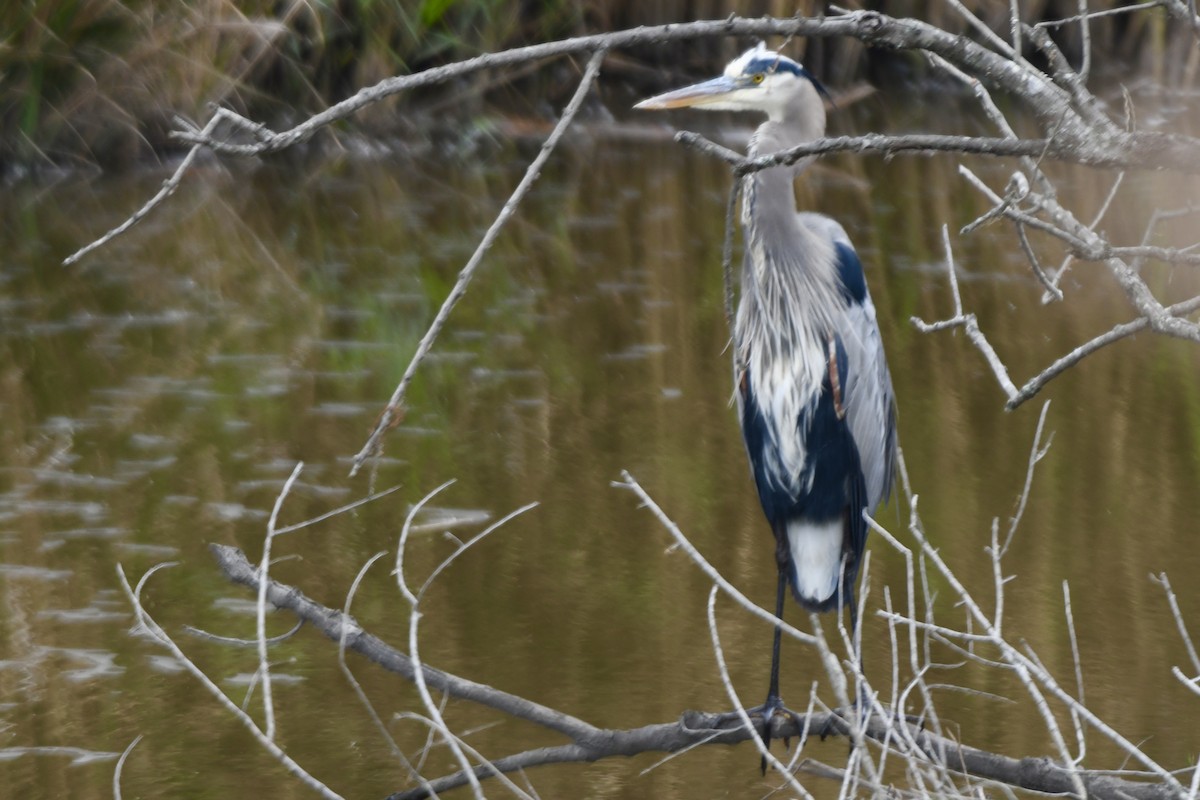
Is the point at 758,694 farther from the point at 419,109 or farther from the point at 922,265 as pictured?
the point at 419,109

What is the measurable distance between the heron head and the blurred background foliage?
4654 mm

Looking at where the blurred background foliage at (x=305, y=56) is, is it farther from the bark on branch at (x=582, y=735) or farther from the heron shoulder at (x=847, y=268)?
the bark on branch at (x=582, y=735)

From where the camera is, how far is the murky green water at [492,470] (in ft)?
11.9

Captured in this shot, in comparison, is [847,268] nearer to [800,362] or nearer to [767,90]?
[800,362]

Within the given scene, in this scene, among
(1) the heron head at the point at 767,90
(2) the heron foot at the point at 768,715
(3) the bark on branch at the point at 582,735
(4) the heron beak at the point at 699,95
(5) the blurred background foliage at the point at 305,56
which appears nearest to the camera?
(3) the bark on branch at the point at 582,735

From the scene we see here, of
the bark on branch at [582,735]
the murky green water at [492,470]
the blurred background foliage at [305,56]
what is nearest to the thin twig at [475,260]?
the bark on branch at [582,735]

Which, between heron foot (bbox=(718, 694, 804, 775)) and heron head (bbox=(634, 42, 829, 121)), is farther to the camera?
heron head (bbox=(634, 42, 829, 121))

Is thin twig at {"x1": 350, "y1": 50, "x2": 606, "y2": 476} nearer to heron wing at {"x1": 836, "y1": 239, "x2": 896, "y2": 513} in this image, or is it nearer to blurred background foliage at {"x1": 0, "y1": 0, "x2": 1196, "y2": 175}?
heron wing at {"x1": 836, "y1": 239, "x2": 896, "y2": 513}

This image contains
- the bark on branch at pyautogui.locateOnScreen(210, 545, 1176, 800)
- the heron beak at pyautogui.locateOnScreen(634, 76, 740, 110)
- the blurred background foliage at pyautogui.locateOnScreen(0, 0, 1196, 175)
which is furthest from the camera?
the blurred background foliage at pyautogui.locateOnScreen(0, 0, 1196, 175)

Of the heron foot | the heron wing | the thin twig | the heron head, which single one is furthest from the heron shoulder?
the thin twig

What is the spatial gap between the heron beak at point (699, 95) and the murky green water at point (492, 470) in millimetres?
708

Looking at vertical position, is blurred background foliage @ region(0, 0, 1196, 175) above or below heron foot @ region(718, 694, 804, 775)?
above

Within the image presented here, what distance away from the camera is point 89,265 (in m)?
7.39

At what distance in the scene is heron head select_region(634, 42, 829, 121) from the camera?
11.8 feet
